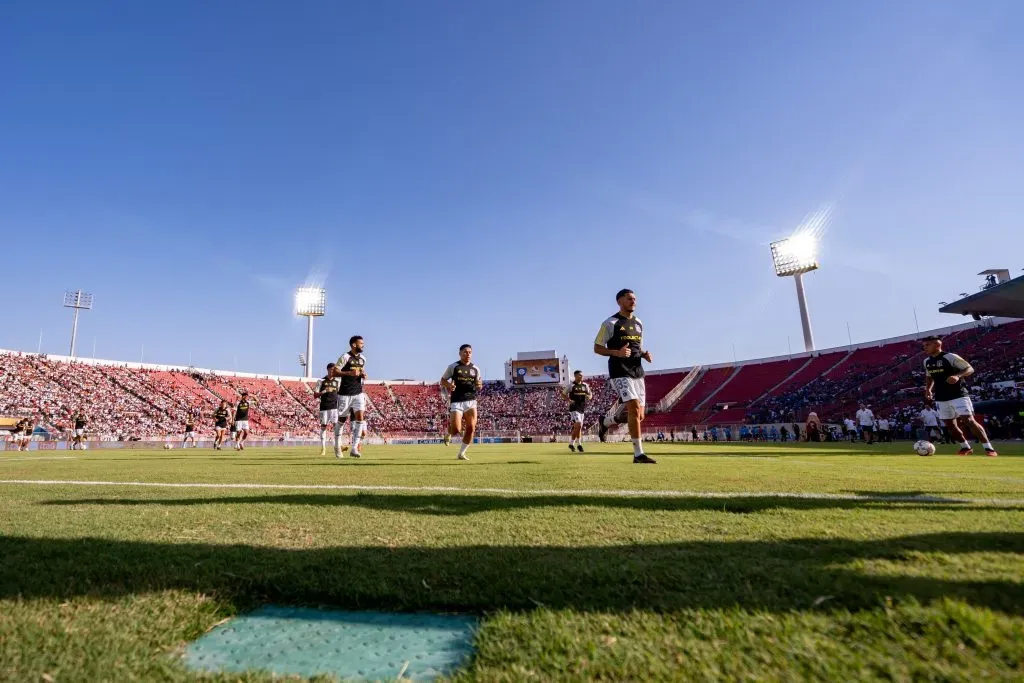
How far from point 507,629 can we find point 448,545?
0.95m

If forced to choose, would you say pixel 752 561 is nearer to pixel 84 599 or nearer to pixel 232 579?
pixel 232 579

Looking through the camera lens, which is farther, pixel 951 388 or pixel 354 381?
pixel 354 381

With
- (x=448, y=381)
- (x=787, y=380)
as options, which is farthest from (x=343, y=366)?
(x=787, y=380)

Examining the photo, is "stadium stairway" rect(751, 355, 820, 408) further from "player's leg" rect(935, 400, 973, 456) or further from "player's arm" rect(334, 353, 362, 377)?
"player's arm" rect(334, 353, 362, 377)

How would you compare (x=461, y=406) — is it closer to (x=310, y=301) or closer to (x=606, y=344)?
(x=606, y=344)

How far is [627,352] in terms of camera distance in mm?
7000

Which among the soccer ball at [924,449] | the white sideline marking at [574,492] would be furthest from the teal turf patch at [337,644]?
the soccer ball at [924,449]

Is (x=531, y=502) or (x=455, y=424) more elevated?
(x=455, y=424)

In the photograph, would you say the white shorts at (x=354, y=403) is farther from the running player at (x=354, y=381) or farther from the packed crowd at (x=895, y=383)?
the packed crowd at (x=895, y=383)

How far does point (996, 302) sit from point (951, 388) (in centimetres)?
2092

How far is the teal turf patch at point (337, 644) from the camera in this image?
1.28m

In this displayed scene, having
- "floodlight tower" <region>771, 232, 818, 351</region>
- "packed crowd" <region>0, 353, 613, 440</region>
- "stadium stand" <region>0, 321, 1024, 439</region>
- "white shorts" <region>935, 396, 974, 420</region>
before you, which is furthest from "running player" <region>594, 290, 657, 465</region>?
"floodlight tower" <region>771, 232, 818, 351</region>

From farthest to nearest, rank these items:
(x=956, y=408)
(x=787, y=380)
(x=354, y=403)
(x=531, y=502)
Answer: (x=787, y=380) < (x=354, y=403) < (x=956, y=408) < (x=531, y=502)

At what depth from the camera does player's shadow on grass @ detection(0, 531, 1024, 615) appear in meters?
1.51
